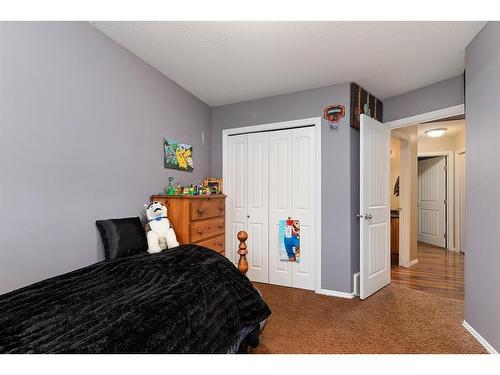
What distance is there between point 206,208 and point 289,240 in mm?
1140

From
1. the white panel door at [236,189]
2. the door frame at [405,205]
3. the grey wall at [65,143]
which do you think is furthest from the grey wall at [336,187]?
the grey wall at [65,143]

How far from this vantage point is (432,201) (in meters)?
5.68

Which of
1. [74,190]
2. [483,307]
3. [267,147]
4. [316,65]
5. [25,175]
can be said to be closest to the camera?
[25,175]

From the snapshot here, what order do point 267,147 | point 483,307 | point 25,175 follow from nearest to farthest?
point 25,175
point 483,307
point 267,147

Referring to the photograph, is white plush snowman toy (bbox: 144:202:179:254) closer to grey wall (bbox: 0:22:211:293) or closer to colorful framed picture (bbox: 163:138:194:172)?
grey wall (bbox: 0:22:211:293)

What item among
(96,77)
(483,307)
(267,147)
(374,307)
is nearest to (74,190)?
(96,77)

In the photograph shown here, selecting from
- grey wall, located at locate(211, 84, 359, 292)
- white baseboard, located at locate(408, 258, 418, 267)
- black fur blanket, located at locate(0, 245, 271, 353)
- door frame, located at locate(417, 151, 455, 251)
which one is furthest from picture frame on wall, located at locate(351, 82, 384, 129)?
door frame, located at locate(417, 151, 455, 251)

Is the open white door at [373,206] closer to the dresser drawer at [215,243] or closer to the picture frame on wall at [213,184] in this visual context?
the dresser drawer at [215,243]

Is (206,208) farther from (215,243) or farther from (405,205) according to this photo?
(405,205)

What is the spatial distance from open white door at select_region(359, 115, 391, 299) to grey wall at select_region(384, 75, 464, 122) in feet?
0.87

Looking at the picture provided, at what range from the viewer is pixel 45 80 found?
1.60m

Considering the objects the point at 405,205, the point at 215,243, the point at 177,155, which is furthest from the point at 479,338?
the point at 177,155

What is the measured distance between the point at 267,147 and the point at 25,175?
240 centimetres

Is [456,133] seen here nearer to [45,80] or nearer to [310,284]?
[310,284]
